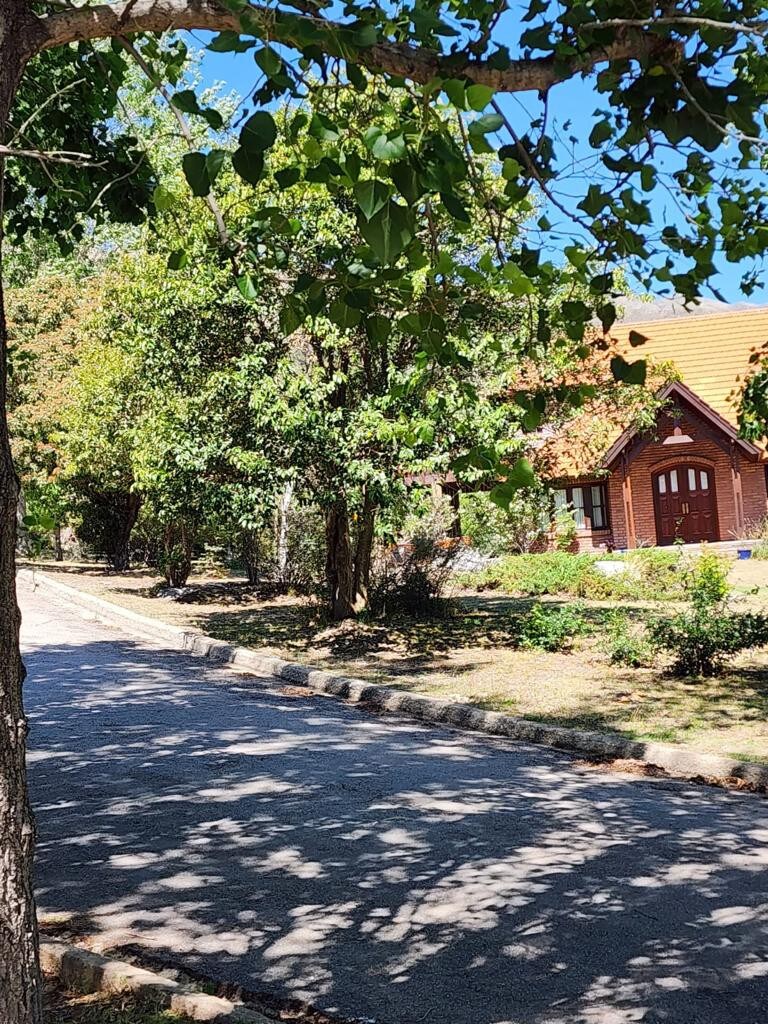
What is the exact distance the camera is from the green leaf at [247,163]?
2467mm

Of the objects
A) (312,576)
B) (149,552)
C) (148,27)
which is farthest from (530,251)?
(149,552)

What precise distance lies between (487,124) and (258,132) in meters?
0.61

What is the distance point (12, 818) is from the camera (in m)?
3.09

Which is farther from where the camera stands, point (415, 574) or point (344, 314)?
point (415, 574)

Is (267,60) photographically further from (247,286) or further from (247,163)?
(247,286)

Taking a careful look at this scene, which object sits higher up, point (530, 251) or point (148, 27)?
point (148, 27)

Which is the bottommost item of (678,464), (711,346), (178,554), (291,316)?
(178,554)

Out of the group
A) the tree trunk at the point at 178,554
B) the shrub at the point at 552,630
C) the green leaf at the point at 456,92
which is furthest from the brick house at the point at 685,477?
the green leaf at the point at 456,92

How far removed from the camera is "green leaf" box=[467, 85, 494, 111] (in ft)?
8.12

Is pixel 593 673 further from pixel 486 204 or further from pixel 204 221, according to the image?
pixel 486 204

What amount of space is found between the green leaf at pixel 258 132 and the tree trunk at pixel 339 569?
46.4ft

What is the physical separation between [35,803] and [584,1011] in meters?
4.32

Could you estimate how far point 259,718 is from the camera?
406 inches

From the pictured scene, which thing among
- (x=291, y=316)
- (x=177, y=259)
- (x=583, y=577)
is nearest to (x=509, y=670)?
(x=291, y=316)
